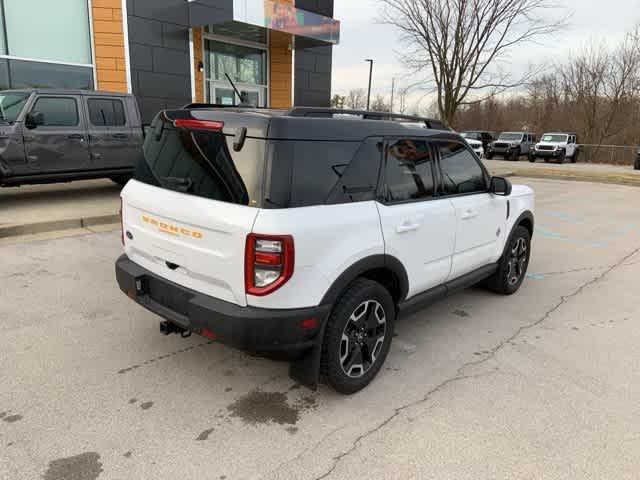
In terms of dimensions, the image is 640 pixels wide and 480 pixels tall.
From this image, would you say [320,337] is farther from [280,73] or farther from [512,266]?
[280,73]

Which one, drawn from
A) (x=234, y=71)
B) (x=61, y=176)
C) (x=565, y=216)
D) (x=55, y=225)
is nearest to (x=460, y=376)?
(x=55, y=225)

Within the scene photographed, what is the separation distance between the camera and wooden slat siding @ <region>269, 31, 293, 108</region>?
51.8ft

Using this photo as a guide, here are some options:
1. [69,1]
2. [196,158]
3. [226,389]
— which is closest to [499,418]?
[226,389]

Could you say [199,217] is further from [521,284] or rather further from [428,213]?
[521,284]

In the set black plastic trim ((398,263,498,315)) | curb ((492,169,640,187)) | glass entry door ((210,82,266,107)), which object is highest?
glass entry door ((210,82,266,107))

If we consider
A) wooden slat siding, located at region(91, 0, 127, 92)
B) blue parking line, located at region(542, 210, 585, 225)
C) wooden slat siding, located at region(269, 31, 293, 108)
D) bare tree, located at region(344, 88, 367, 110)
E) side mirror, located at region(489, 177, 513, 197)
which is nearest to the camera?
side mirror, located at region(489, 177, 513, 197)

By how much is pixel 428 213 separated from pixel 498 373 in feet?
4.14

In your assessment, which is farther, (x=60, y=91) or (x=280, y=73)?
(x=280, y=73)

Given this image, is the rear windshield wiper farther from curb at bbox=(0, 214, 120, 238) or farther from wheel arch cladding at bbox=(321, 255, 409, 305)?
curb at bbox=(0, 214, 120, 238)

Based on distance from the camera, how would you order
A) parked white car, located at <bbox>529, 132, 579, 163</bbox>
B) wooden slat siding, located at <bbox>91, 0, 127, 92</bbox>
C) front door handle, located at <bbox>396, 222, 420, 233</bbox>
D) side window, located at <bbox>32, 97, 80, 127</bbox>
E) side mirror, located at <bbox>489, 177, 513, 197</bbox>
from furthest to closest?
parked white car, located at <bbox>529, 132, 579, 163</bbox>, wooden slat siding, located at <bbox>91, 0, 127, 92</bbox>, side window, located at <bbox>32, 97, 80, 127</bbox>, side mirror, located at <bbox>489, 177, 513, 197</bbox>, front door handle, located at <bbox>396, 222, 420, 233</bbox>

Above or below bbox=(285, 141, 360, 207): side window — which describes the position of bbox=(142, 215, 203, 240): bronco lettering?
below

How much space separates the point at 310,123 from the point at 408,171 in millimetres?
993

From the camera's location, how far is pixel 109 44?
1187 cm

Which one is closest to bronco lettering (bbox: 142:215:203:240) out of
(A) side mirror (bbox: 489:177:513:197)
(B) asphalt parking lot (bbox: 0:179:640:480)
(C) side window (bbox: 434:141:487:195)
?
(B) asphalt parking lot (bbox: 0:179:640:480)
